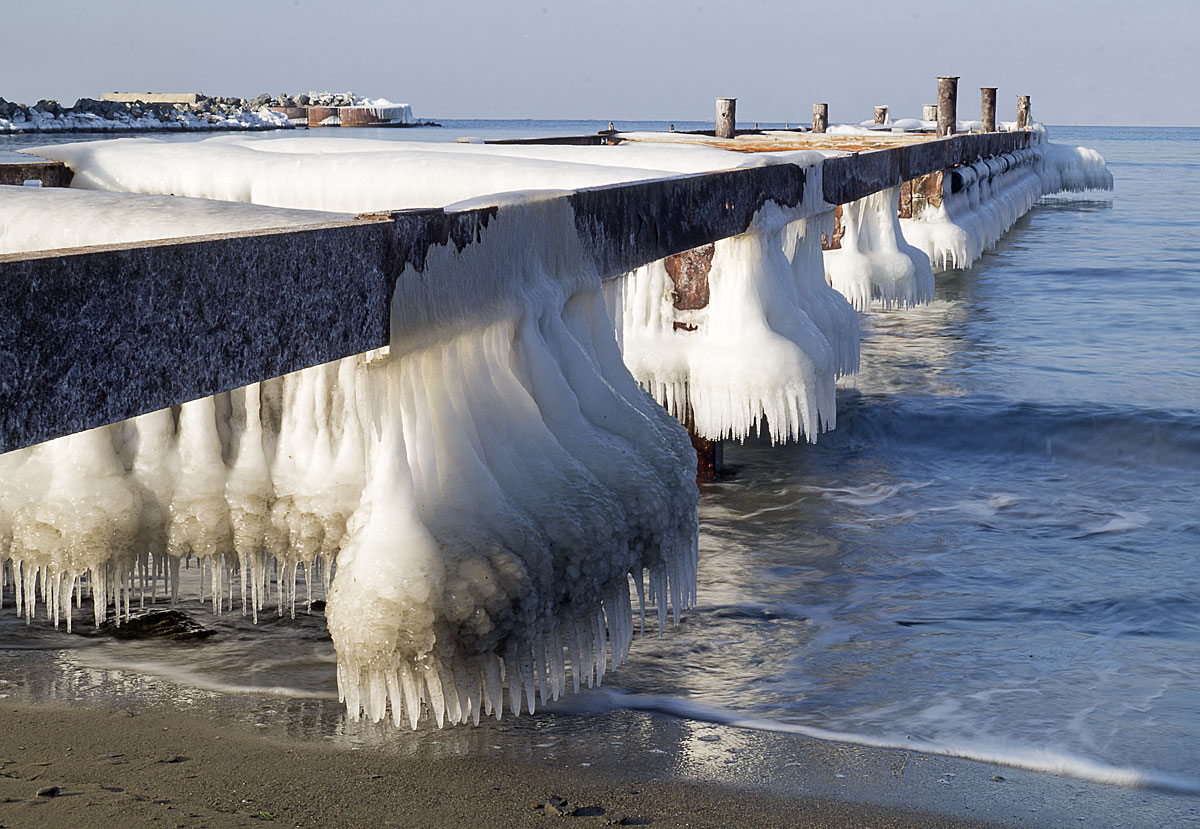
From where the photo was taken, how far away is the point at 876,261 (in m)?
8.34

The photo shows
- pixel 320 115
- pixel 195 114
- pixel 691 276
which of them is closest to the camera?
pixel 691 276

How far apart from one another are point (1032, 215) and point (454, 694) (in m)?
30.3

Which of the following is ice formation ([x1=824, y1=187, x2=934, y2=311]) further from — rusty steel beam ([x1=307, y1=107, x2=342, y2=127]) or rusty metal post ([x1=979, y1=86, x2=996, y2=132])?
rusty steel beam ([x1=307, y1=107, x2=342, y2=127])

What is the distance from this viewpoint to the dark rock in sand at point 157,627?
387cm

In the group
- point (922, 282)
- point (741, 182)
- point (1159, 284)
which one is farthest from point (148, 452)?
point (1159, 284)

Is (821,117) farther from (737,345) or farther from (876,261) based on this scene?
(737,345)

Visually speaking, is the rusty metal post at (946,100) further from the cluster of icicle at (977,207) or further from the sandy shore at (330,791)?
the sandy shore at (330,791)

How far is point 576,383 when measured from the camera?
2.56 meters

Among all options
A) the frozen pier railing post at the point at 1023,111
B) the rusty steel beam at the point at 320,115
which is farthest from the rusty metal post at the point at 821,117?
the rusty steel beam at the point at 320,115

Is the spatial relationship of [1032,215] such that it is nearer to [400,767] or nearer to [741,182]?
[741,182]

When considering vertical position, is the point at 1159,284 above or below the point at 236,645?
above

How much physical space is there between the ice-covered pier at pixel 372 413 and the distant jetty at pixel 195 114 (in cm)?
5636

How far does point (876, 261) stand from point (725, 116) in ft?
20.7

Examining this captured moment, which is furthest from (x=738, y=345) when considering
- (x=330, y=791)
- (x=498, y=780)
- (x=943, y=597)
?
(x=330, y=791)
